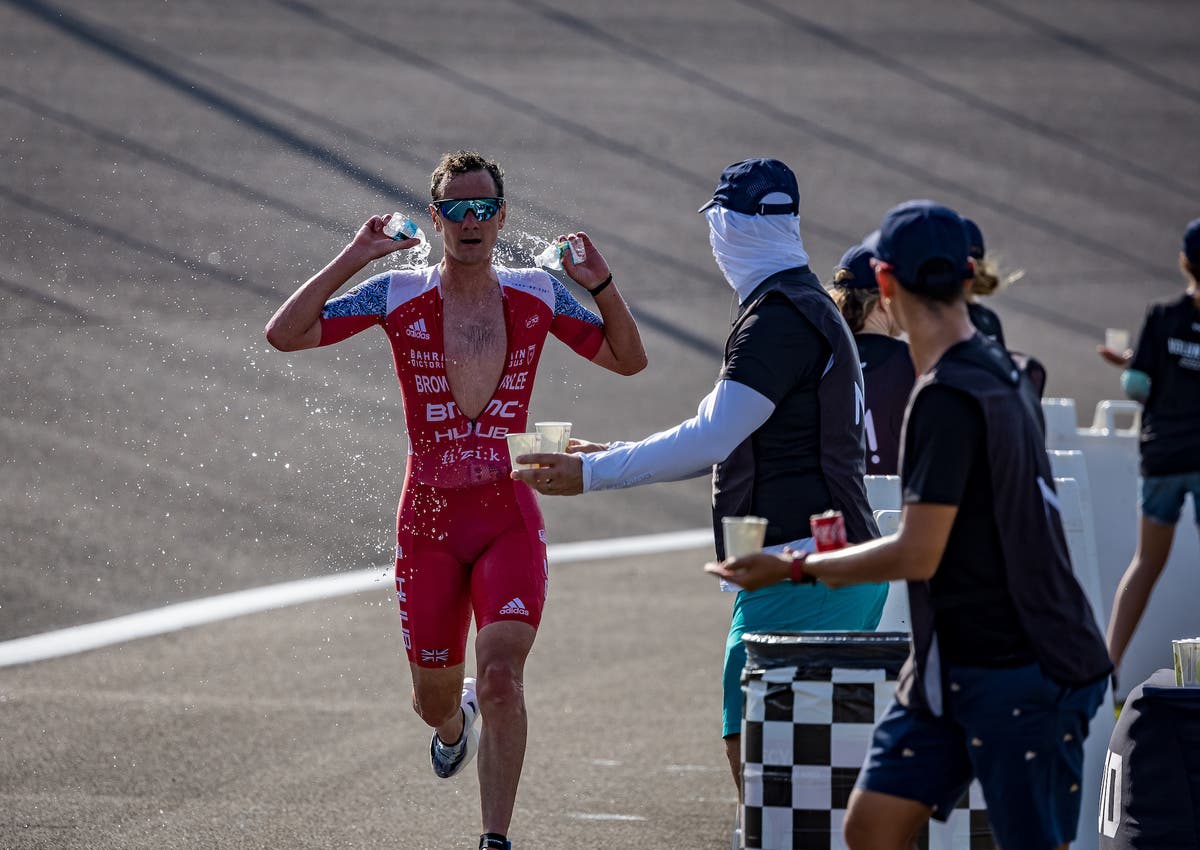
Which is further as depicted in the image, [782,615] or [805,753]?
[782,615]

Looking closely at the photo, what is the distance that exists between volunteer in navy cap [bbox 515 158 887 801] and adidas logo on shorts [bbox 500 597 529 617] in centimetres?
86

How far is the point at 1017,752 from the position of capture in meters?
4.08

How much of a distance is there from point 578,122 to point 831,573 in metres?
21.4

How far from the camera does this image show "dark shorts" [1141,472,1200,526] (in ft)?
28.5

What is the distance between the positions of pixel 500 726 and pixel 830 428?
1580 mm

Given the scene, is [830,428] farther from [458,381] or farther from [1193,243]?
[1193,243]

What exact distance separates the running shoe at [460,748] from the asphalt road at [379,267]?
0.86ft

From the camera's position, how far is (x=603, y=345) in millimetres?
6613

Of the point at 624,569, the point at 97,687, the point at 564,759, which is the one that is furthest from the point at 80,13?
the point at 564,759

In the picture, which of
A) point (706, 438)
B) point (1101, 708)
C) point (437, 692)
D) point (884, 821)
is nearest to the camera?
point (884, 821)

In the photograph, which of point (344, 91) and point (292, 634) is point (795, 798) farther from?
point (344, 91)

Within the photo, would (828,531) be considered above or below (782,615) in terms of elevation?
above

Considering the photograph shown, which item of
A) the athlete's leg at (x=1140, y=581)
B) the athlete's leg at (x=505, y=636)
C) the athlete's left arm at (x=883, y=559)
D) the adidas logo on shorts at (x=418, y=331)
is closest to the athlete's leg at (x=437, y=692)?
the athlete's leg at (x=505, y=636)

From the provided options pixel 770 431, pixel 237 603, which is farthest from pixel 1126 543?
pixel 237 603
